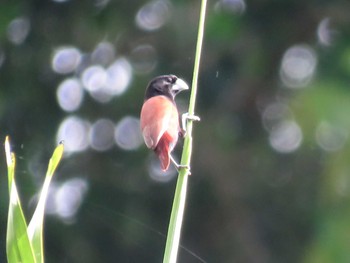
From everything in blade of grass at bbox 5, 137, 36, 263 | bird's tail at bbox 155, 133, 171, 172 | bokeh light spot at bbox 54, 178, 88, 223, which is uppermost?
blade of grass at bbox 5, 137, 36, 263

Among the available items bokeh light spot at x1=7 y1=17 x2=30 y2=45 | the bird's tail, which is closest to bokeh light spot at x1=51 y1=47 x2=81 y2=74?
bokeh light spot at x1=7 y1=17 x2=30 y2=45

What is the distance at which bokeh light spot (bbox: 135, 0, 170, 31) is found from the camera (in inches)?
150

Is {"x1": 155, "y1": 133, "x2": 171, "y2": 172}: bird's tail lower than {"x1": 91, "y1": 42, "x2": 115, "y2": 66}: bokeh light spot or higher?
higher

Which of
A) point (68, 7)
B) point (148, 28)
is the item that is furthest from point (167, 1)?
point (68, 7)

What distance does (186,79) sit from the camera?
12.4 feet

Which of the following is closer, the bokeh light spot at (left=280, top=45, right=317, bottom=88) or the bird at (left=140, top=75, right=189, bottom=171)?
the bird at (left=140, top=75, right=189, bottom=171)

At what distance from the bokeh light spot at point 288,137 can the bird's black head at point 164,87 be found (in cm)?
185

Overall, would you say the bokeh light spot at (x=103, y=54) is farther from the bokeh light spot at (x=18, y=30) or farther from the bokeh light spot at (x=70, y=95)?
the bokeh light spot at (x=18, y=30)

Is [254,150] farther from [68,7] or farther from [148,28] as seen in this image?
[68,7]

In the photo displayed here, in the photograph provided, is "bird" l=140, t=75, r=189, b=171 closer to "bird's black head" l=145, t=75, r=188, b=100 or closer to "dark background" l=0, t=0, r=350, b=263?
"bird's black head" l=145, t=75, r=188, b=100

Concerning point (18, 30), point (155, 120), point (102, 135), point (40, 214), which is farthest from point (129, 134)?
point (40, 214)

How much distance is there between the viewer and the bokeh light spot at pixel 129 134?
387 centimetres

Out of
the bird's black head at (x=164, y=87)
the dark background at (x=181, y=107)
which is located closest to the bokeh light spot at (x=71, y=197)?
the dark background at (x=181, y=107)

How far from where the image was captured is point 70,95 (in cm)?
397
